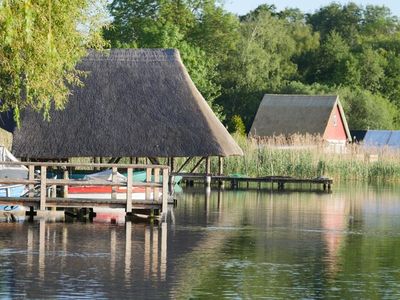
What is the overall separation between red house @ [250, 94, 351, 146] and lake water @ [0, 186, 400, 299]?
44613 millimetres

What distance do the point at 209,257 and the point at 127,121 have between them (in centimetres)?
2010

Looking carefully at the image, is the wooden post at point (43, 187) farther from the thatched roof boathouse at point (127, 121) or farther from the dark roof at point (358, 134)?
the dark roof at point (358, 134)

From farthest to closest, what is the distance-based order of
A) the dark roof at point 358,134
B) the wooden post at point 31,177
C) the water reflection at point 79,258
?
the dark roof at point 358,134 < the wooden post at point 31,177 < the water reflection at point 79,258

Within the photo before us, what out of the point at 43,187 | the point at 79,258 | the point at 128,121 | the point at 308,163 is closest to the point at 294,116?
the point at 308,163

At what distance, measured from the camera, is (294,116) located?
8256 cm

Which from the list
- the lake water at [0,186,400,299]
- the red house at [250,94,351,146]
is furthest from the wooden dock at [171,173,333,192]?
the red house at [250,94,351,146]

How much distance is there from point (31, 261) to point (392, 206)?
845 inches

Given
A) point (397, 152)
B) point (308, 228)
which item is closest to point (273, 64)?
point (397, 152)

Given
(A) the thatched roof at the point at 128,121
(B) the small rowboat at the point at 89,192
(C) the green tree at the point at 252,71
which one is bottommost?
(B) the small rowboat at the point at 89,192

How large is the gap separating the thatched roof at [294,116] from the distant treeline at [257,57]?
180cm

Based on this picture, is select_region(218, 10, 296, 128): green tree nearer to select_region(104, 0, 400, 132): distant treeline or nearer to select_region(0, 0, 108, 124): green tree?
select_region(104, 0, 400, 132): distant treeline

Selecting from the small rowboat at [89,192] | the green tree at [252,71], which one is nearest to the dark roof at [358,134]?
the green tree at [252,71]

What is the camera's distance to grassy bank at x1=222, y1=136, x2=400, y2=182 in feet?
185

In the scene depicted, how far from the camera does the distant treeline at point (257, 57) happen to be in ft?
253
